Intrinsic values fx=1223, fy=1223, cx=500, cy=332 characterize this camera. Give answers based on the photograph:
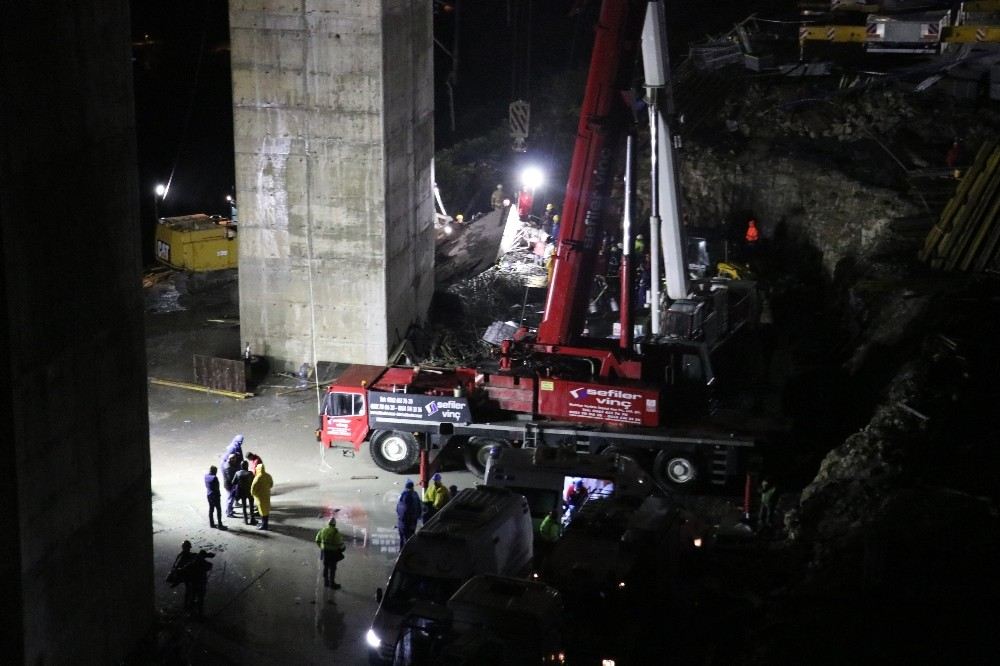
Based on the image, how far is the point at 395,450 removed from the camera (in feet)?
75.5

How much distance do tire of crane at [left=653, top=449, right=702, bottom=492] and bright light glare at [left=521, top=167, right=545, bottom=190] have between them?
56.0 feet

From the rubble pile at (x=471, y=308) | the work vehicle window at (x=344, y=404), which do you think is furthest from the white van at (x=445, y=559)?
the rubble pile at (x=471, y=308)

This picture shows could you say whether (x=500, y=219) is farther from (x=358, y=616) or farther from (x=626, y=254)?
(x=358, y=616)

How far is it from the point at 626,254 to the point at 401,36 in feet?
29.9

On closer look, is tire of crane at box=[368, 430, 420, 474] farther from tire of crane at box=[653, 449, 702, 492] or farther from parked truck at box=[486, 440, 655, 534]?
tire of crane at box=[653, 449, 702, 492]

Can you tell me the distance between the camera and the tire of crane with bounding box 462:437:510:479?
22.8 meters

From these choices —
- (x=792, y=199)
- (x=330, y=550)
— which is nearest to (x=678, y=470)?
(x=330, y=550)

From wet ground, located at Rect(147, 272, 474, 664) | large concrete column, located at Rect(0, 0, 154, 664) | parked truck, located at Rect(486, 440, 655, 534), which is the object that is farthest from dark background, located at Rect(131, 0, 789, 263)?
large concrete column, located at Rect(0, 0, 154, 664)

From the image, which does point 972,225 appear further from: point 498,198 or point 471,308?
point 498,198

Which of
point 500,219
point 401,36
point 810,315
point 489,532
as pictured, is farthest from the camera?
point 500,219

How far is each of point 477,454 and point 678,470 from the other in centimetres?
374

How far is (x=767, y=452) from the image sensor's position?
2284 centimetres

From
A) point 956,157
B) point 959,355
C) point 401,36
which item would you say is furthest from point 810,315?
point 401,36

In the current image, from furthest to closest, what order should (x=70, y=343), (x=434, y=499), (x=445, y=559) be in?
(x=434, y=499)
(x=445, y=559)
(x=70, y=343)
